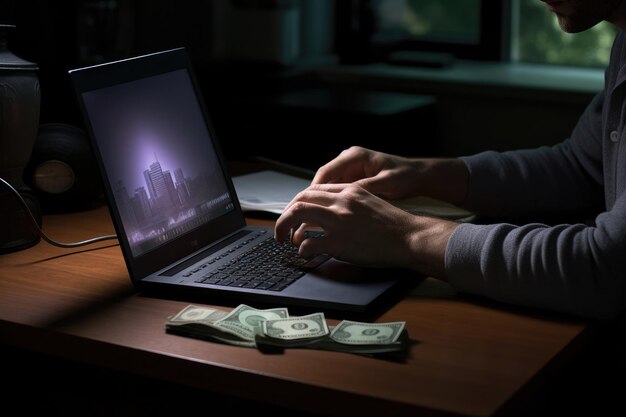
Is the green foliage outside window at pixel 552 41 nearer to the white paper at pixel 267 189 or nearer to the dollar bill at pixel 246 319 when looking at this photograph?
the white paper at pixel 267 189

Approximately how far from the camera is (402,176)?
1604 millimetres

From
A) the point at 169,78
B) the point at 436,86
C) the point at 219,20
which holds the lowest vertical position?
the point at 436,86

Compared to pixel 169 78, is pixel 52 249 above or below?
below

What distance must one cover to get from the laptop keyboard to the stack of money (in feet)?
0.29

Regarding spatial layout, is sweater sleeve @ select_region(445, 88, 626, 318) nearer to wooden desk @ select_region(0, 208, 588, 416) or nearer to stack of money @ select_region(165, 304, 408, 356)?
wooden desk @ select_region(0, 208, 588, 416)

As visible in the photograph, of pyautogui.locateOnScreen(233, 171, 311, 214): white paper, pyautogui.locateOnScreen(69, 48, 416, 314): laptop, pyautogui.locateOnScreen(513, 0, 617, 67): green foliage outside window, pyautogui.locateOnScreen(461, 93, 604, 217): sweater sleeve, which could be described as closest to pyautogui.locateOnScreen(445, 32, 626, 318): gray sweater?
pyautogui.locateOnScreen(69, 48, 416, 314): laptop

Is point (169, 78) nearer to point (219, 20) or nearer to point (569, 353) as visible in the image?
point (569, 353)

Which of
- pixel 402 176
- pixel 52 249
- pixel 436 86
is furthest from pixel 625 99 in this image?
pixel 436 86

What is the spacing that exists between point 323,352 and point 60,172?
0.77 metres

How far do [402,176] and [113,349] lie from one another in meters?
0.68

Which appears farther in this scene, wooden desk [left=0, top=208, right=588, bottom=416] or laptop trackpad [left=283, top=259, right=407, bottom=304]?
laptop trackpad [left=283, top=259, right=407, bottom=304]

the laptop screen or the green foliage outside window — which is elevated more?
A: the laptop screen

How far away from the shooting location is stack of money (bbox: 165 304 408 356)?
1046 millimetres

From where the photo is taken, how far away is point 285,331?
108cm
